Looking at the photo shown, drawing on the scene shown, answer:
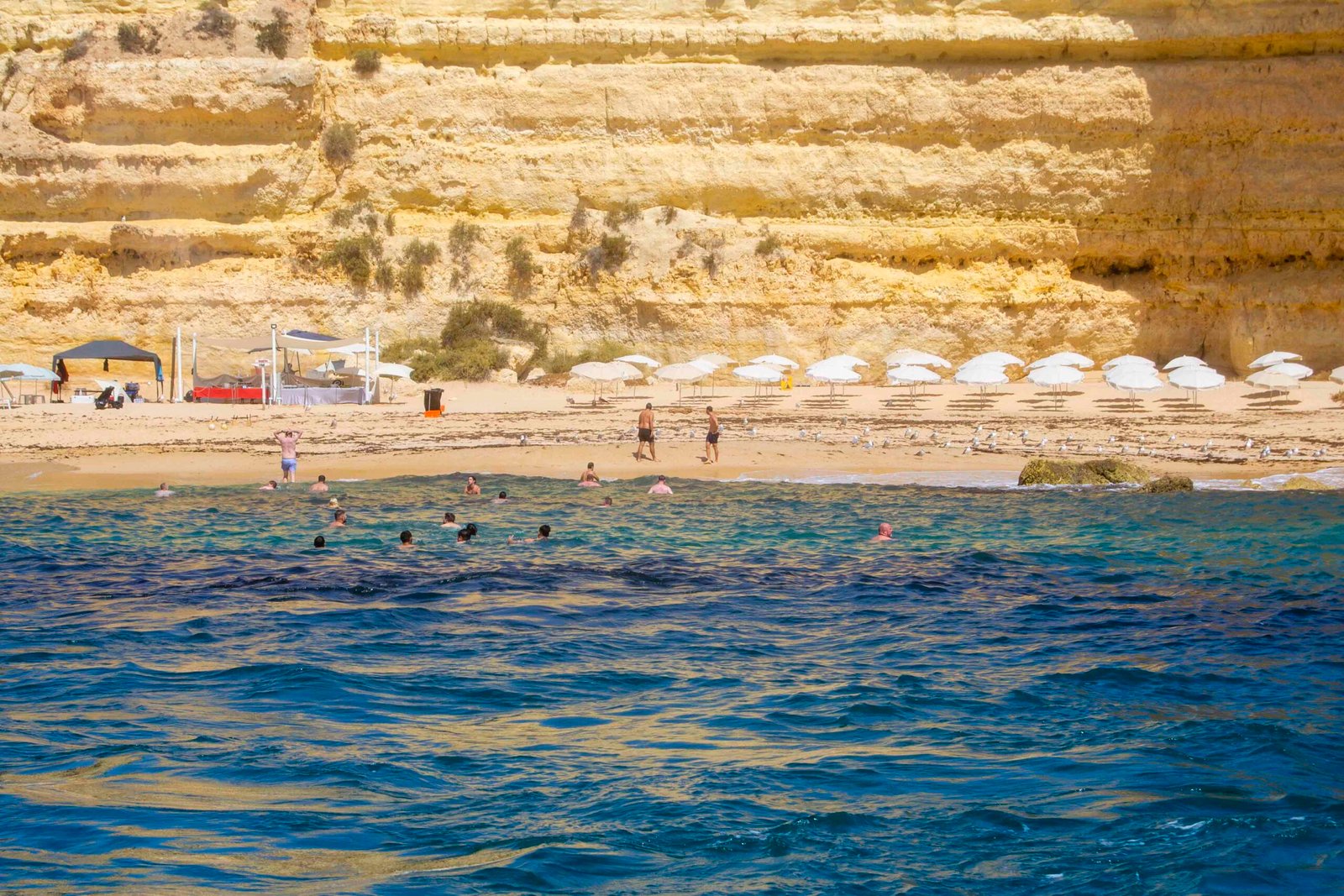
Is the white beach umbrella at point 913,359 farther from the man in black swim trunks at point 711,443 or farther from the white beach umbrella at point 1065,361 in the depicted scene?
the man in black swim trunks at point 711,443

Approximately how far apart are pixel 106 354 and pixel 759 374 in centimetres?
1331

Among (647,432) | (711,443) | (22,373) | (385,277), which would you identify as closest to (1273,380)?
(711,443)

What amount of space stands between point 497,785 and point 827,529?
28.2ft

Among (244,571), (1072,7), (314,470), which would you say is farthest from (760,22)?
(244,571)

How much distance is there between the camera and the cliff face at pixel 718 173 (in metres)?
31.4

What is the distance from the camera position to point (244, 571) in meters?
12.5

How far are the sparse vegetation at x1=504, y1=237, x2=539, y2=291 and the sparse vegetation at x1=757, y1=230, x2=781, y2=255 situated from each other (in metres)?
5.32

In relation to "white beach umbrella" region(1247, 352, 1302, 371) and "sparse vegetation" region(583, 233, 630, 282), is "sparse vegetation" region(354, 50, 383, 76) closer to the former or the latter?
"sparse vegetation" region(583, 233, 630, 282)

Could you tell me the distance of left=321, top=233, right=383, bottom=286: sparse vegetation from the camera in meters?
31.6

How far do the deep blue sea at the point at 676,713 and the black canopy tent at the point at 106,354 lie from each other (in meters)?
14.2

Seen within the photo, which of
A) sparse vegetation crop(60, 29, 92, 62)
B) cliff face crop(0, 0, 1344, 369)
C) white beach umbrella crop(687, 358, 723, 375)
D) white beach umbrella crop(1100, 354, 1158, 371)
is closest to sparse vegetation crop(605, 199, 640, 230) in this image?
cliff face crop(0, 0, 1344, 369)

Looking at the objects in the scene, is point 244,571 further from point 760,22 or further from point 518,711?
point 760,22

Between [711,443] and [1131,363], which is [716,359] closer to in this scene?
[1131,363]

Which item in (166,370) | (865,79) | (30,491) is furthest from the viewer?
(865,79)
